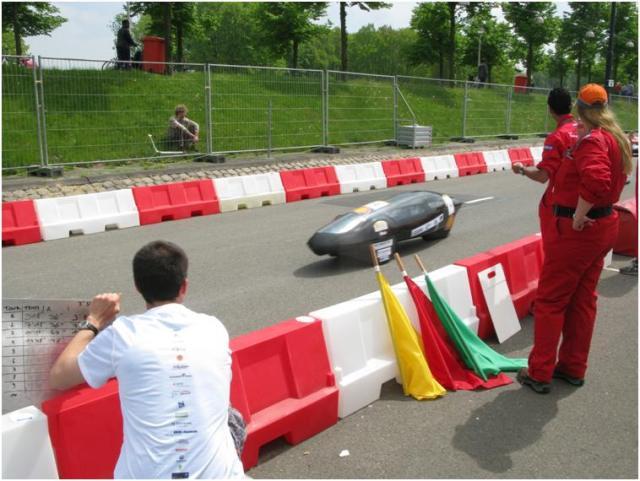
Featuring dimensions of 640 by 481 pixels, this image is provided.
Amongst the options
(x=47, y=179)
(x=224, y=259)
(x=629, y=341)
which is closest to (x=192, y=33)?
(x=47, y=179)

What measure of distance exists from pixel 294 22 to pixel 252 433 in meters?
31.0

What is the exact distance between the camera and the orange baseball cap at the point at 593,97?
13.3 feet

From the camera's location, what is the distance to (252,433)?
11.1 feet

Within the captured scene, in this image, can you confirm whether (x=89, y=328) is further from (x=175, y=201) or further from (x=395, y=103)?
(x=395, y=103)

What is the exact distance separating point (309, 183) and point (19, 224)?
5794 mm

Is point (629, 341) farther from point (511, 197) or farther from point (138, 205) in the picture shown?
point (511, 197)

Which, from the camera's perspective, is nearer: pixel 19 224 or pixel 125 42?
pixel 19 224

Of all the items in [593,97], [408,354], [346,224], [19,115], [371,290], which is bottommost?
[371,290]

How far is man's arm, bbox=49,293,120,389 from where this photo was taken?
2492mm

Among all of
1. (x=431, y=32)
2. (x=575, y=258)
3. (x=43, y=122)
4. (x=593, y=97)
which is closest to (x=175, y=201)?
(x=43, y=122)

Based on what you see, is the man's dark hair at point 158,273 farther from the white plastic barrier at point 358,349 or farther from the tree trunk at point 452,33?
the tree trunk at point 452,33

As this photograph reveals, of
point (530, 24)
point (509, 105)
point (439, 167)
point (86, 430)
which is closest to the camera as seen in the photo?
point (86, 430)

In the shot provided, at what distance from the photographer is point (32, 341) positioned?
2.65m

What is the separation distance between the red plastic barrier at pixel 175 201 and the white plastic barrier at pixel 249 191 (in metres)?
Answer: 0.21
